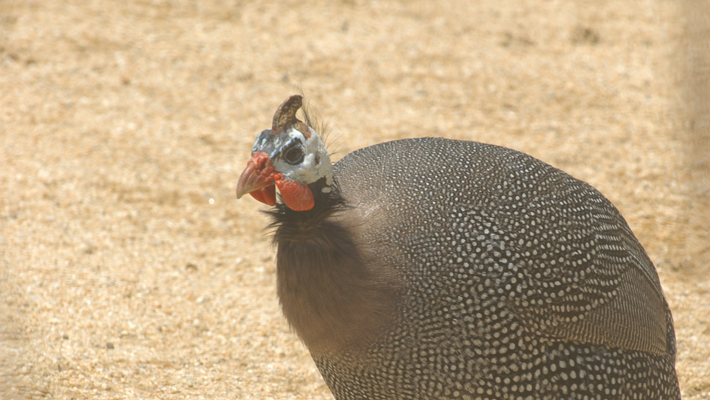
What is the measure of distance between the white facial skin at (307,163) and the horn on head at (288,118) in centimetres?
2

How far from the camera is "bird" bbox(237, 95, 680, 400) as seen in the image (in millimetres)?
2627

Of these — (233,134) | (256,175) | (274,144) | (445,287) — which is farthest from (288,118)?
(233,134)

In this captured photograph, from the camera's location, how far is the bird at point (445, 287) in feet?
8.62

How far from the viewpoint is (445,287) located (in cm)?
265

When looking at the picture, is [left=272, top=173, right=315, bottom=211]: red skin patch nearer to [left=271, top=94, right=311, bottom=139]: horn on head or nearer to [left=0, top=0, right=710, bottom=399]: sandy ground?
[left=271, top=94, right=311, bottom=139]: horn on head

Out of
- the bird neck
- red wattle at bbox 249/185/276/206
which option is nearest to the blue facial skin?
red wattle at bbox 249/185/276/206

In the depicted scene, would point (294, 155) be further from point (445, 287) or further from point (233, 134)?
point (233, 134)

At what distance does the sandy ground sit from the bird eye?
1369 millimetres

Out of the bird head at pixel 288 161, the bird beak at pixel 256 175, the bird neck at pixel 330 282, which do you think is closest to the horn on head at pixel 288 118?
the bird head at pixel 288 161

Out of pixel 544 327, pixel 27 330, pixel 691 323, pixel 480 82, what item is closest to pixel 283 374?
pixel 27 330

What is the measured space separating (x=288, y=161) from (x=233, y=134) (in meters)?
3.24

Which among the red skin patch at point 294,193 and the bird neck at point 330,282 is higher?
the red skin patch at point 294,193

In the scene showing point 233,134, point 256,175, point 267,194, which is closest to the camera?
point 256,175

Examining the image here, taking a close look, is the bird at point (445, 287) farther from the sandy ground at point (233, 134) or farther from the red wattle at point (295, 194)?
the sandy ground at point (233, 134)
